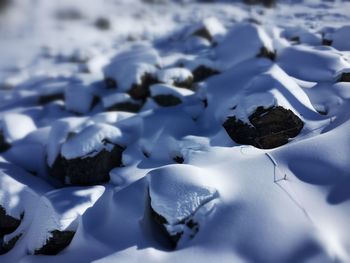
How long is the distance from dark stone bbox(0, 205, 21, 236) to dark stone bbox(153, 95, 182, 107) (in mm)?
2546

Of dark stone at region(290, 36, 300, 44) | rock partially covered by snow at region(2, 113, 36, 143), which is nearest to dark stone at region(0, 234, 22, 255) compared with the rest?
rock partially covered by snow at region(2, 113, 36, 143)

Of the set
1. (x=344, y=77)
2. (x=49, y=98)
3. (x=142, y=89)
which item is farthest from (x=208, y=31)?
(x=344, y=77)

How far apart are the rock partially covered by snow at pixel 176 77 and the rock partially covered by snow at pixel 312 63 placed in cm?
150

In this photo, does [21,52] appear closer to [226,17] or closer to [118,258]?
[226,17]

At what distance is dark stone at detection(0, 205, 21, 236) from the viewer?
138 inches

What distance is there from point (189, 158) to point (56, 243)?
5.06 ft

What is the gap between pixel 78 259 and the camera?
2.93 meters

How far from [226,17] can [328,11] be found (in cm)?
308

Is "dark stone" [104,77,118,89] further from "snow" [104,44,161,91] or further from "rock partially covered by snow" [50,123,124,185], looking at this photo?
"rock partially covered by snow" [50,123,124,185]

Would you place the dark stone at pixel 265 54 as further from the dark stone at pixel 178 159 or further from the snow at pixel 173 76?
the dark stone at pixel 178 159

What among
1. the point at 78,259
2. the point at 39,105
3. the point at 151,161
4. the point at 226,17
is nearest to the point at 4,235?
the point at 78,259

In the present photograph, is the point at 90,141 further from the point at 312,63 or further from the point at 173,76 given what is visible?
the point at 312,63

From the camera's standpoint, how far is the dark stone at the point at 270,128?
3732 millimetres

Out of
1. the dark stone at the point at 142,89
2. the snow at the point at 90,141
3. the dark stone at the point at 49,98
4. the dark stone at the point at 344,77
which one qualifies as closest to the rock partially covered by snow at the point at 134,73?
the dark stone at the point at 142,89
